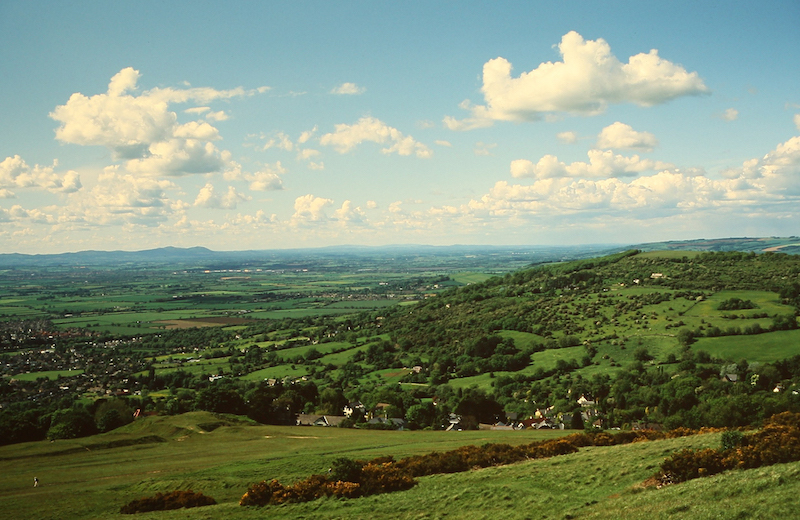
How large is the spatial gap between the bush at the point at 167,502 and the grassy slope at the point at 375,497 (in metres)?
0.79

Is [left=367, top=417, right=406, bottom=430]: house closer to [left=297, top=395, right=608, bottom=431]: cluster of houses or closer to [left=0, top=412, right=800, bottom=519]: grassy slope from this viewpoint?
[left=297, top=395, right=608, bottom=431]: cluster of houses

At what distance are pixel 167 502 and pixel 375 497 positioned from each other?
10.6 metres

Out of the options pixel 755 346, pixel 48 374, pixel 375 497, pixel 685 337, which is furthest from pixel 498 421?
pixel 48 374

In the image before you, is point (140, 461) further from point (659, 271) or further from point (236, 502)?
point (659, 271)

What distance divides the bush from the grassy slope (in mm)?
787

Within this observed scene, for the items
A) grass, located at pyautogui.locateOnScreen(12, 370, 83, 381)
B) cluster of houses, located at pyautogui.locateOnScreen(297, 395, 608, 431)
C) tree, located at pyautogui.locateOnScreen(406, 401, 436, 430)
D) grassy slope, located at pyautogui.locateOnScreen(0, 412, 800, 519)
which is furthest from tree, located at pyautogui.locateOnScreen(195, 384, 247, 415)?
grass, located at pyautogui.locateOnScreen(12, 370, 83, 381)

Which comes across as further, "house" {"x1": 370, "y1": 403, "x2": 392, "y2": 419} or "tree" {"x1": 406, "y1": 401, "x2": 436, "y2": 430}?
"house" {"x1": 370, "y1": 403, "x2": 392, "y2": 419}

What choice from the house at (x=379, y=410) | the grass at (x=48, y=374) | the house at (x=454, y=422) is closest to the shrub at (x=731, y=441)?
the house at (x=454, y=422)

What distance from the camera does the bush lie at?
79.2 ft

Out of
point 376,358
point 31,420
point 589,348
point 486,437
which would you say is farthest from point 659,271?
point 31,420

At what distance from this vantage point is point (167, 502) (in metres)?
24.3

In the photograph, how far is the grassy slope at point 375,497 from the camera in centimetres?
1656

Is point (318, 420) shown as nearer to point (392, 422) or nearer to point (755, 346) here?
point (392, 422)

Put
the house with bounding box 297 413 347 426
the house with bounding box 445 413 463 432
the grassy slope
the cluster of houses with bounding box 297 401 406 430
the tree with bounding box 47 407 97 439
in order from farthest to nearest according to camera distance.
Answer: the house with bounding box 297 413 347 426, the house with bounding box 445 413 463 432, the cluster of houses with bounding box 297 401 406 430, the tree with bounding box 47 407 97 439, the grassy slope
